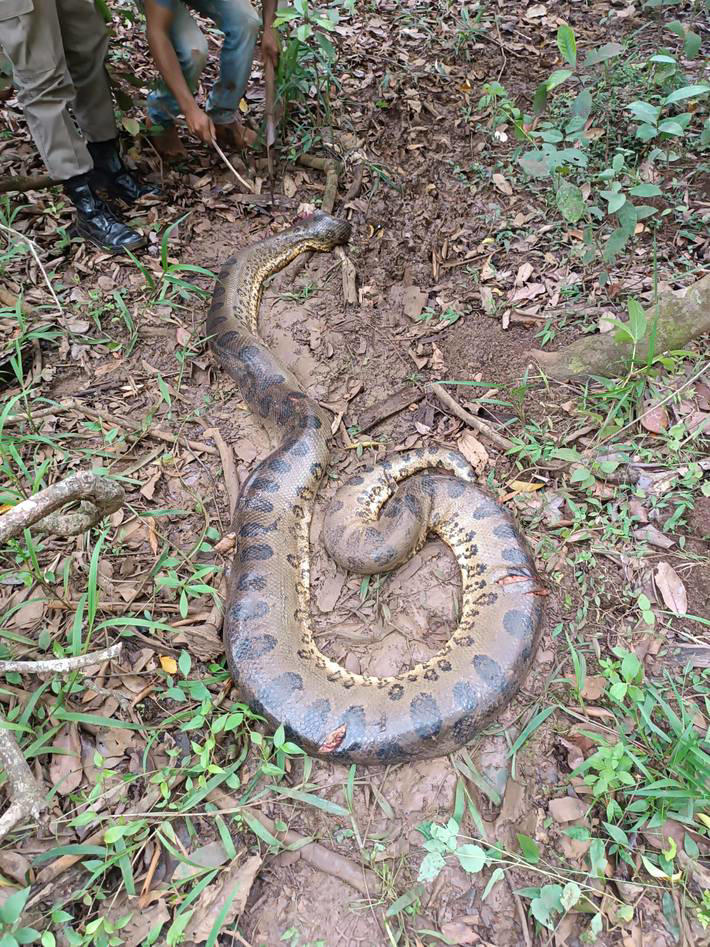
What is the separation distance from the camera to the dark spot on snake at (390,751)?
287 centimetres

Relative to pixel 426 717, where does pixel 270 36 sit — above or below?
above

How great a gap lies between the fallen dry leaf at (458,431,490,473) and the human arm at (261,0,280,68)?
13.9ft

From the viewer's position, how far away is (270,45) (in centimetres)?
546

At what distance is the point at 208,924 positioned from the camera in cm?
246

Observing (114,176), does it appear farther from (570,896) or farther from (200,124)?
(570,896)

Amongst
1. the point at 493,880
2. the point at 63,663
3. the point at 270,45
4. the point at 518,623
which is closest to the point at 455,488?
the point at 518,623

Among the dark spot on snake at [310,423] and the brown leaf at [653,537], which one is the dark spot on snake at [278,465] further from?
the brown leaf at [653,537]

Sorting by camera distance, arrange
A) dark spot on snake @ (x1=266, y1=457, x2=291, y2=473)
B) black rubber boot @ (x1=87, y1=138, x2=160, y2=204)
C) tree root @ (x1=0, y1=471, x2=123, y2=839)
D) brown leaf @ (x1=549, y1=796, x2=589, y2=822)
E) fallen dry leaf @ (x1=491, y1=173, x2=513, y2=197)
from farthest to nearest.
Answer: black rubber boot @ (x1=87, y1=138, x2=160, y2=204)
fallen dry leaf @ (x1=491, y1=173, x2=513, y2=197)
dark spot on snake @ (x1=266, y1=457, x2=291, y2=473)
brown leaf @ (x1=549, y1=796, x2=589, y2=822)
tree root @ (x1=0, y1=471, x2=123, y2=839)

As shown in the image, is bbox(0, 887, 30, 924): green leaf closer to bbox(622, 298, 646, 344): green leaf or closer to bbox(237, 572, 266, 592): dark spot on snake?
bbox(237, 572, 266, 592): dark spot on snake

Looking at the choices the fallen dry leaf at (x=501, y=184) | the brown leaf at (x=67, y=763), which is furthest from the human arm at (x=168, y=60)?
the brown leaf at (x=67, y=763)

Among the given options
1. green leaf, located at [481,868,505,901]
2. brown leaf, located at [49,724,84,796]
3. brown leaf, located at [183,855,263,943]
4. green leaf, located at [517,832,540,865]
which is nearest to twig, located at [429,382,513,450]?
green leaf, located at [517,832,540,865]

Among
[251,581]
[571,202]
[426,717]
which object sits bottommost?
[426,717]

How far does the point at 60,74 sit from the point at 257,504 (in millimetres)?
3885

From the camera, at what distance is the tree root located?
2260mm
